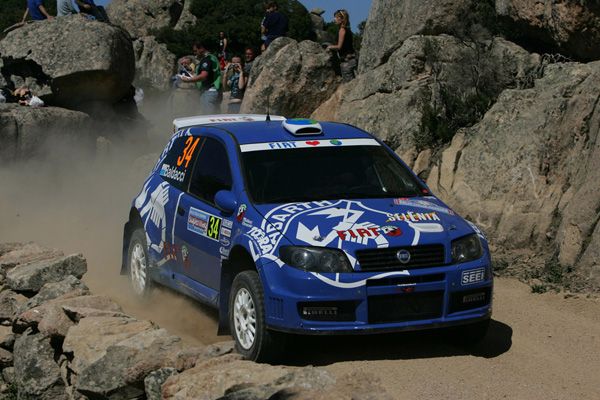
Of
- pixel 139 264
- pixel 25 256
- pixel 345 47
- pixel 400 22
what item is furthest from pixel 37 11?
pixel 139 264

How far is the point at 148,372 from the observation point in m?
7.43

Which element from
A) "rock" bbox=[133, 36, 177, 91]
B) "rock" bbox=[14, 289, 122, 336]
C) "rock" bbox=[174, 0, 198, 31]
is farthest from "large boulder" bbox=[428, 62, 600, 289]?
"rock" bbox=[174, 0, 198, 31]

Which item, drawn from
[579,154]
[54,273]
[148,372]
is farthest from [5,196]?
[148,372]

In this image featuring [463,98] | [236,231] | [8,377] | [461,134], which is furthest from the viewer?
[463,98]

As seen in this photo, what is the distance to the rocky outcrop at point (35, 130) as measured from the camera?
64.9ft

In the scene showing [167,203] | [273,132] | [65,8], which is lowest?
[65,8]

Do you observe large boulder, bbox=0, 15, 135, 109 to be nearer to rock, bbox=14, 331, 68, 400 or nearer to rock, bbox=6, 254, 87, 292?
rock, bbox=6, 254, 87, 292

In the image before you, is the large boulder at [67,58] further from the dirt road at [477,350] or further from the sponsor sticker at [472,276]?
the sponsor sticker at [472,276]

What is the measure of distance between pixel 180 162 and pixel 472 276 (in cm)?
328

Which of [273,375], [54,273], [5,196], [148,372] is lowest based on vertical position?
[5,196]

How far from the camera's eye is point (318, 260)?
7594 millimetres

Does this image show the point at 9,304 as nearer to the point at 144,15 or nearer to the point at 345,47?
the point at 345,47

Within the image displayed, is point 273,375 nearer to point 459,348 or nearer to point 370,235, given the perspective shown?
point 370,235

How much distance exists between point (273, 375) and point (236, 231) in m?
2.10
